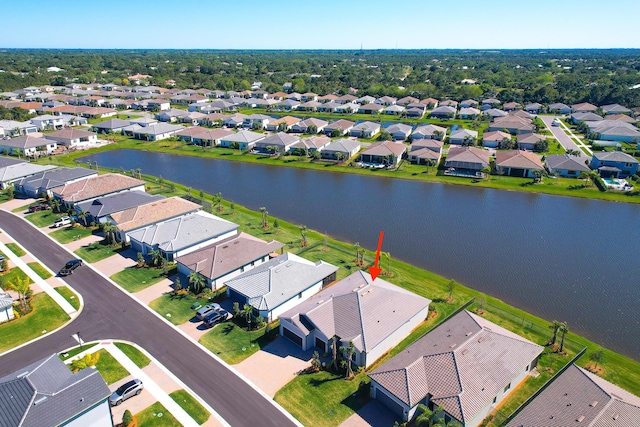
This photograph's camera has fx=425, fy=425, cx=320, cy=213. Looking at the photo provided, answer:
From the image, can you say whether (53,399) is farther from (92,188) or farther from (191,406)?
(92,188)

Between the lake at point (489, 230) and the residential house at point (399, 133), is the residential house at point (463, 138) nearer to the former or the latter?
the residential house at point (399, 133)

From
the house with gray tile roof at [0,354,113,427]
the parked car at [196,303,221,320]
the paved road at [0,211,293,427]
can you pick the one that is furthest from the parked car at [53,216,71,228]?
the house with gray tile roof at [0,354,113,427]

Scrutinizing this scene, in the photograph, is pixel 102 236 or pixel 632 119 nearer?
pixel 102 236

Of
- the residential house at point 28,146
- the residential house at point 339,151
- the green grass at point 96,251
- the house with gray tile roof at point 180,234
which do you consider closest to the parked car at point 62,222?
the green grass at point 96,251

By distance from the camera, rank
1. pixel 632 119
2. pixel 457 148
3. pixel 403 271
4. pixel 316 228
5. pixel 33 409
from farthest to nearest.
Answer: pixel 632 119, pixel 457 148, pixel 316 228, pixel 403 271, pixel 33 409

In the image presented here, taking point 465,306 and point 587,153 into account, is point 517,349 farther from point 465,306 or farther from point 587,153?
point 587,153

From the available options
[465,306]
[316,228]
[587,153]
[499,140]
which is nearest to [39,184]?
[316,228]

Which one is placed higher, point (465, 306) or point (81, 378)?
point (81, 378)
